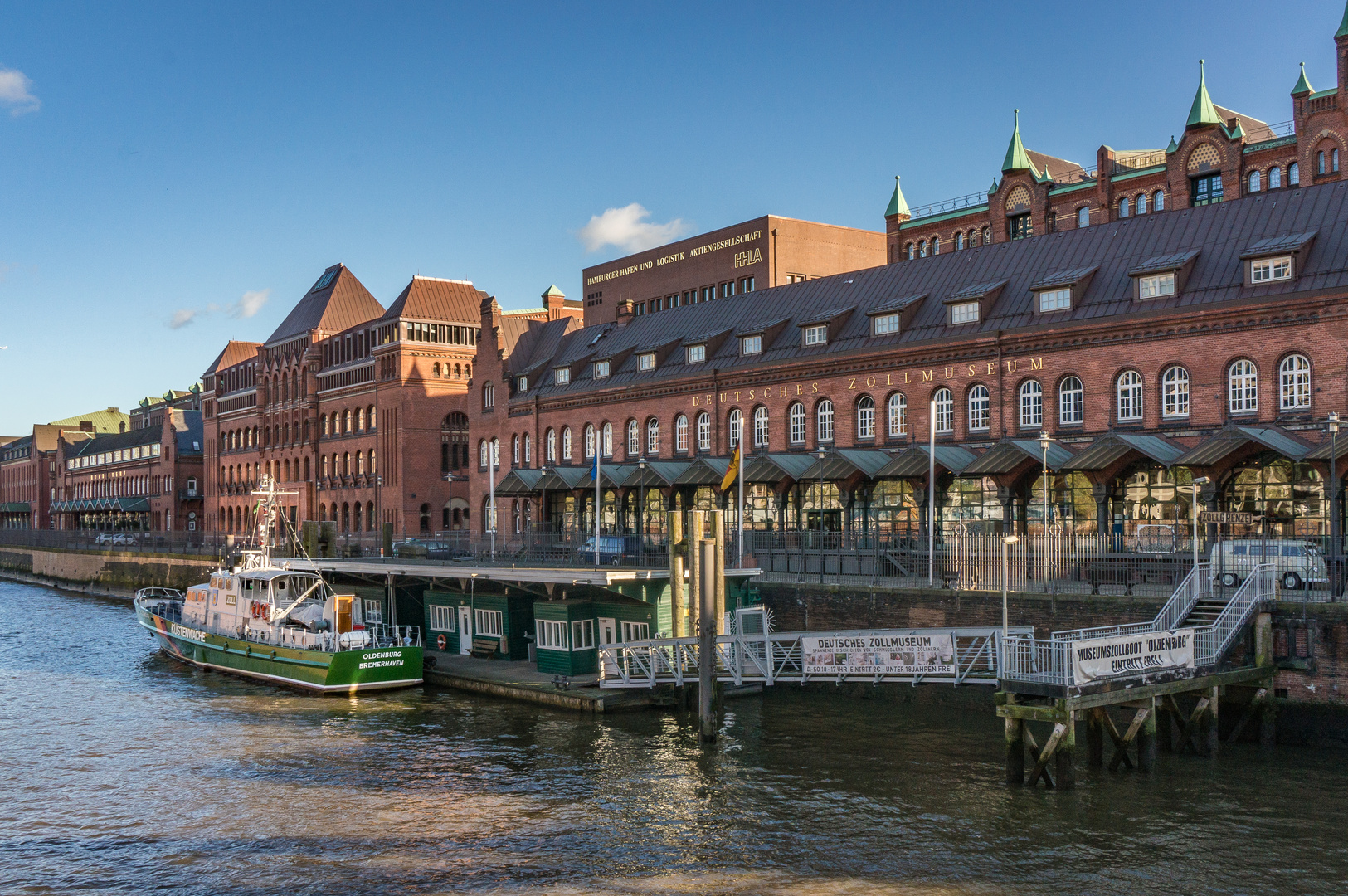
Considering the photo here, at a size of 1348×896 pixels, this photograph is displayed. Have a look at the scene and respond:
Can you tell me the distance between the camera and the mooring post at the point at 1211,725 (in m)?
27.0

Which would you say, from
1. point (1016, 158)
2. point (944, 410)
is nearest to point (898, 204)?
point (1016, 158)

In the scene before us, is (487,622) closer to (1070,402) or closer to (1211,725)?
(1070,402)

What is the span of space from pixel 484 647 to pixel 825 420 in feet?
63.9

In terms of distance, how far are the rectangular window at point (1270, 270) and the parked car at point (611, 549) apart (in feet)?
77.4

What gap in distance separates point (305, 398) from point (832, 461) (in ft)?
201

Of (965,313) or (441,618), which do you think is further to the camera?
(965,313)

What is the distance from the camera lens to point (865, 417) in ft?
172

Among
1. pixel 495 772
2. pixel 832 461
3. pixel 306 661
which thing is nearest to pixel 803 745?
pixel 495 772

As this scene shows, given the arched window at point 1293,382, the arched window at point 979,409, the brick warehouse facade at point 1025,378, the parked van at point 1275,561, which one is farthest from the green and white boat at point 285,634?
the arched window at point 1293,382

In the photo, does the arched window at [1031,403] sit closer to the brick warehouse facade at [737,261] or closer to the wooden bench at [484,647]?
the wooden bench at [484,647]

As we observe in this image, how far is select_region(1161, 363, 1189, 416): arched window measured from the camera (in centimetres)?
4250

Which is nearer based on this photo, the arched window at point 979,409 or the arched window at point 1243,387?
the arched window at point 1243,387

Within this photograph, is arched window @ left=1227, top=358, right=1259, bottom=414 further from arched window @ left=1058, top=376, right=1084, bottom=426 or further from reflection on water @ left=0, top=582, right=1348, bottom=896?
reflection on water @ left=0, top=582, right=1348, bottom=896

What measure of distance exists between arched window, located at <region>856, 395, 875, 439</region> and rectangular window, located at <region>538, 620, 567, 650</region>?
19559 mm
